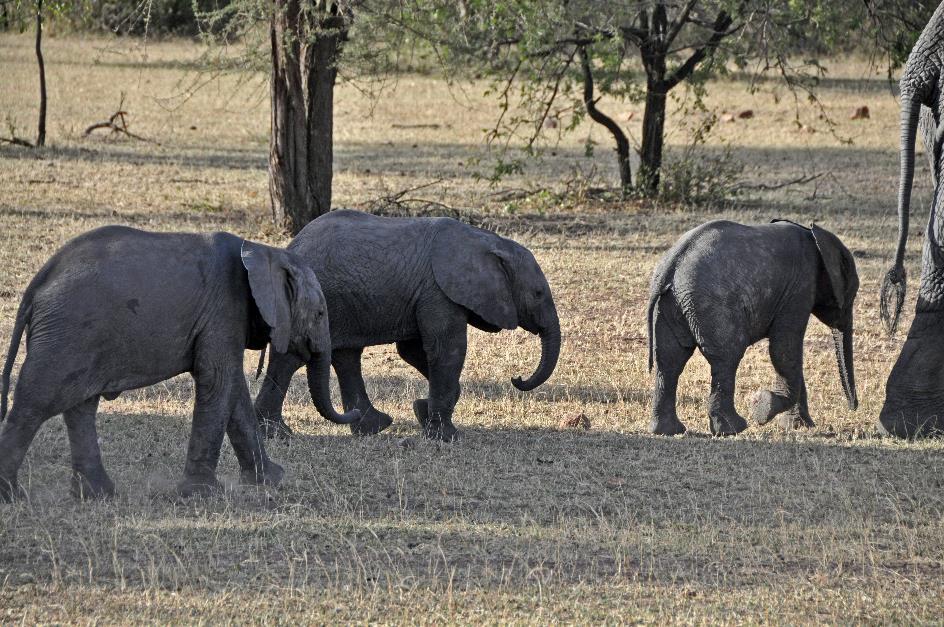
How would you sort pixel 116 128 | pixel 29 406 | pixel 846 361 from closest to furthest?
pixel 29 406
pixel 846 361
pixel 116 128

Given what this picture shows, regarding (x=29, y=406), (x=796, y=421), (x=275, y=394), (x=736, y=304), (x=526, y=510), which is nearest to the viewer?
(x=29, y=406)

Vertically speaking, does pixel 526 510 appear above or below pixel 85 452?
below

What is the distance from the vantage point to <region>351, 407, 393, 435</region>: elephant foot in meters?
9.24

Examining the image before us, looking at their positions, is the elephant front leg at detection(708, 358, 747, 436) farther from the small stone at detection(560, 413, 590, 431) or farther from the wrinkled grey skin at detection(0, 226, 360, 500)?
the wrinkled grey skin at detection(0, 226, 360, 500)

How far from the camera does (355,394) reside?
9398 millimetres

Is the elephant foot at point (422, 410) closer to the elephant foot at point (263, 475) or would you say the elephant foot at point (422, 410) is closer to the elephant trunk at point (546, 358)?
the elephant trunk at point (546, 358)

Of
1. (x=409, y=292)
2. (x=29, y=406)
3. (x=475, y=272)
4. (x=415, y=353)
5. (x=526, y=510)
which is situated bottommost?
(x=526, y=510)

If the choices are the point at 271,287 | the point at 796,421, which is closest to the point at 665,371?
the point at 796,421

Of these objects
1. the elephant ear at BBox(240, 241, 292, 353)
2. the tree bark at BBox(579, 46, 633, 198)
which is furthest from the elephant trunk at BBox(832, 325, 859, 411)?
the tree bark at BBox(579, 46, 633, 198)

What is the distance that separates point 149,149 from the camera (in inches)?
935

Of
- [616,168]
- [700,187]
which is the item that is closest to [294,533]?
[700,187]

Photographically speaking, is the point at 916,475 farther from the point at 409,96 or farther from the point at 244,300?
the point at 409,96

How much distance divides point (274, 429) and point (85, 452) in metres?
1.74

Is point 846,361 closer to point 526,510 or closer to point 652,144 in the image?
point 526,510
